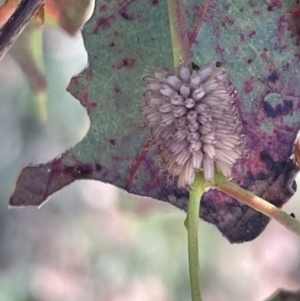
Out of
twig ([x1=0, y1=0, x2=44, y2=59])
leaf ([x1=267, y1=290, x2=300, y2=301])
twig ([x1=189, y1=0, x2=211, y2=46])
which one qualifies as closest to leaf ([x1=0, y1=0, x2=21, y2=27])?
twig ([x1=0, y1=0, x2=44, y2=59])

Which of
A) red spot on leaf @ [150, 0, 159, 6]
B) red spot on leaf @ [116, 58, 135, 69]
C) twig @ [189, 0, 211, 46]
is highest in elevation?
red spot on leaf @ [150, 0, 159, 6]

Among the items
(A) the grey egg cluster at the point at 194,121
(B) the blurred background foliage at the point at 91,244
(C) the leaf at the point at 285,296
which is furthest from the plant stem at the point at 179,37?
(C) the leaf at the point at 285,296

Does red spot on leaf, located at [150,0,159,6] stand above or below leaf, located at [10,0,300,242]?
above

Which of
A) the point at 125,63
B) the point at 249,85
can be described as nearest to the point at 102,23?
the point at 125,63

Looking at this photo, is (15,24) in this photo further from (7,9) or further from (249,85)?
(249,85)

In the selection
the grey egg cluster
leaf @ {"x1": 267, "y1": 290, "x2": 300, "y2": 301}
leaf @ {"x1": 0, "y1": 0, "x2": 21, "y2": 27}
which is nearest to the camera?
the grey egg cluster

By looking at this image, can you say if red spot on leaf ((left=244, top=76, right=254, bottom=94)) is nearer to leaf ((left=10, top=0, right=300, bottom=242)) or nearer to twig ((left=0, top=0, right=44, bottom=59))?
leaf ((left=10, top=0, right=300, bottom=242))

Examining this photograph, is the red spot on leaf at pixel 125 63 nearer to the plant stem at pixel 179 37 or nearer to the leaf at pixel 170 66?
the leaf at pixel 170 66
